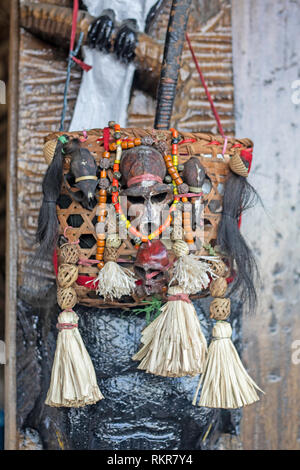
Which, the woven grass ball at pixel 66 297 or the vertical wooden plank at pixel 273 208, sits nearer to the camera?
the woven grass ball at pixel 66 297

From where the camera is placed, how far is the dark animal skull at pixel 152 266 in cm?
84

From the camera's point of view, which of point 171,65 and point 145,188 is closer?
point 145,188

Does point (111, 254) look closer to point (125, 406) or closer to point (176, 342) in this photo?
point (176, 342)

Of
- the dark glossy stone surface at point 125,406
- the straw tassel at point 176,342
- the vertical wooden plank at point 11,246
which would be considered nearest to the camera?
the straw tassel at point 176,342

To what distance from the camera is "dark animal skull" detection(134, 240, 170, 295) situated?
0.84 meters

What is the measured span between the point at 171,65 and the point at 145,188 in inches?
12.5

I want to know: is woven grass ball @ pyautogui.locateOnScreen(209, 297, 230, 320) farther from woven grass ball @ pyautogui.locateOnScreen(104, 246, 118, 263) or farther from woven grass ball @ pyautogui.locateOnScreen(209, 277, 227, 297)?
woven grass ball @ pyautogui.locateOnScreen(104, 246, 118, 263)

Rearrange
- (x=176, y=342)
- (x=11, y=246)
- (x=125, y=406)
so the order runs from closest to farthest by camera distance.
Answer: (x=176, y=342), (x=125, y=406), (x=11, y=246)

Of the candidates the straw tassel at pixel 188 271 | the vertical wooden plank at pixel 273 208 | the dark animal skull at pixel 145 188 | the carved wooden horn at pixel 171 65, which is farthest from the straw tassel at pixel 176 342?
the vertical wooden plank at pixel 273 208

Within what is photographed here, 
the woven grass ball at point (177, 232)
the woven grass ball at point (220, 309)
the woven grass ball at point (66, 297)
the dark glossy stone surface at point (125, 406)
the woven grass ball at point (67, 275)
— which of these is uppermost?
the woven grass ball at point (177, 232)

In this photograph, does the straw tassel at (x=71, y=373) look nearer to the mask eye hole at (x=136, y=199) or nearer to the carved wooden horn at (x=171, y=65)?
the mask eye hole at (x=136, y=199)

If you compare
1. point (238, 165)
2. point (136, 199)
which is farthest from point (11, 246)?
point (238, 165)

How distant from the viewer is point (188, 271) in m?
0.84

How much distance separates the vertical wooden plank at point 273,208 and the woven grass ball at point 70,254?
549 millimetres
